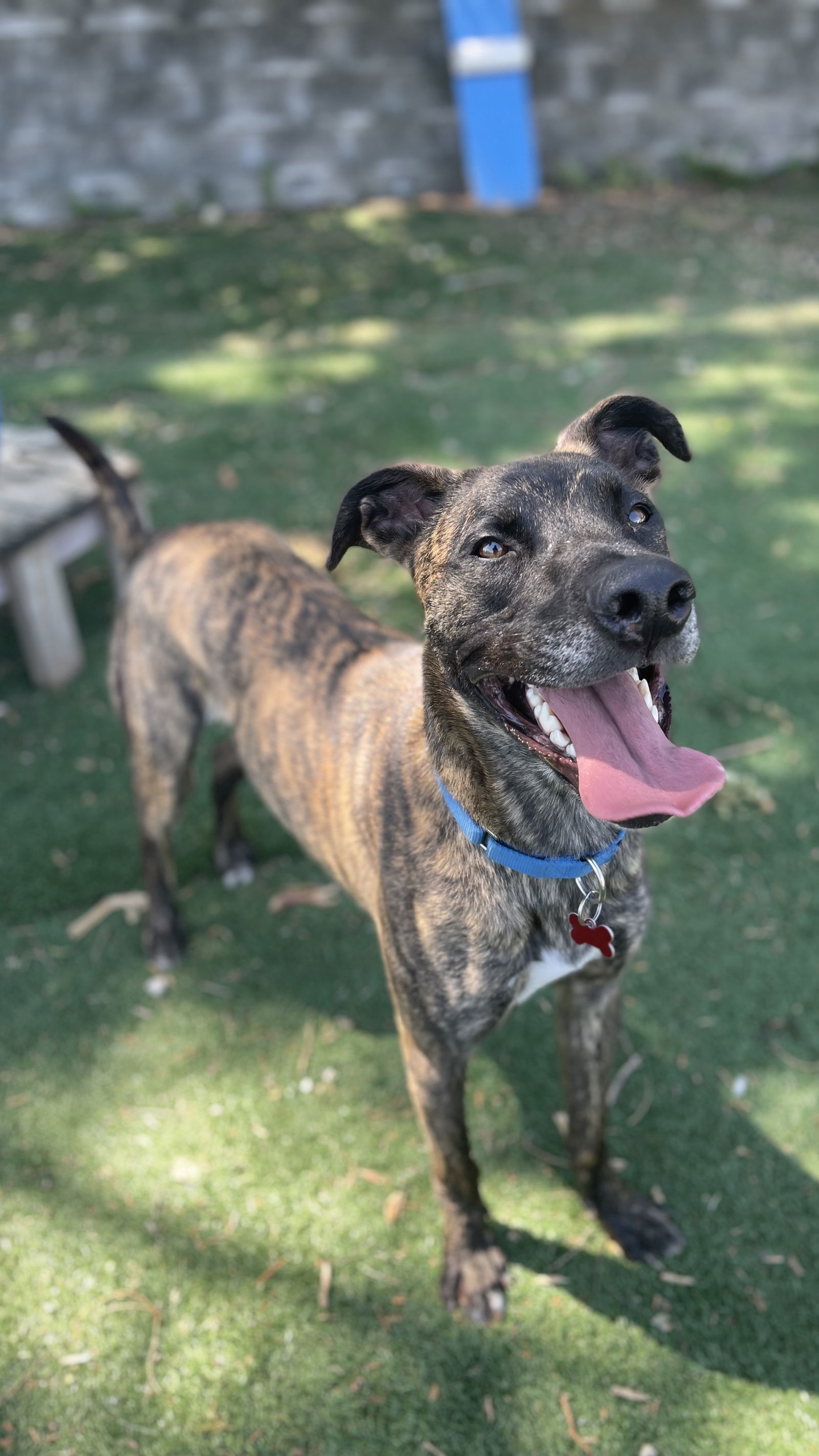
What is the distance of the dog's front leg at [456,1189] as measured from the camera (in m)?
2.72

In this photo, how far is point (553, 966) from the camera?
8.38ft

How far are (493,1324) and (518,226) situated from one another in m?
9.50

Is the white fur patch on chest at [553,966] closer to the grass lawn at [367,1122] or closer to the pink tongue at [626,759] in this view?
the pink tongue at [626,759]

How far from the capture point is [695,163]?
1041 cm

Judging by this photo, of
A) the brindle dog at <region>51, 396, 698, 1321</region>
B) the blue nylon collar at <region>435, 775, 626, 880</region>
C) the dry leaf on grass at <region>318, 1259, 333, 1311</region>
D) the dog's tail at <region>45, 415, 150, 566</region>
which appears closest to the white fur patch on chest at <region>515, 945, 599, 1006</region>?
the brindle dog at <region>51, 396, 698, 1321</region>

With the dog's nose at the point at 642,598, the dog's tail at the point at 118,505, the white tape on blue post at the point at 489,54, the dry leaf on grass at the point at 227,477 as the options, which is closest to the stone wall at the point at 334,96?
the white tape on blue post at the point at 489,54

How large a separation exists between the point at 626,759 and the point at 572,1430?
5.84ft

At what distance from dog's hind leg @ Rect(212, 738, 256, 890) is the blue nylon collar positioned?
6.27 feet

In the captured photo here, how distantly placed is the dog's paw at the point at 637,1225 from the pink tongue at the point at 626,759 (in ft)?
5.04

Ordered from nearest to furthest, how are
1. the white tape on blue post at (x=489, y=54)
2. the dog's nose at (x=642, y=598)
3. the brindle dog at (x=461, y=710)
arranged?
the dog's nose at (x=642, y=598)
the brindle dog at (x=461, y=710)
the white tape on blue post at (x=489, y=54)

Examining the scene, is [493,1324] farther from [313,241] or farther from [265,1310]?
[313,241]

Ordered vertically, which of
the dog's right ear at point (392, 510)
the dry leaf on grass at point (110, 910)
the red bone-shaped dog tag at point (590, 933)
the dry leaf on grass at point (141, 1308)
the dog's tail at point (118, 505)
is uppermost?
the dog's right ear at point (392, 510)

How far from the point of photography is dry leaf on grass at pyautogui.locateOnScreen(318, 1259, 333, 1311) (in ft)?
9.77

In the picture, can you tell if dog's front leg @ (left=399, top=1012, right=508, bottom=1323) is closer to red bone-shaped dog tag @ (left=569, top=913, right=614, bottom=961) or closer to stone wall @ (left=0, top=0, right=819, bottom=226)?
red bone-shaped dog tag @ (left=569, top=913, right=614, bottom=961)
